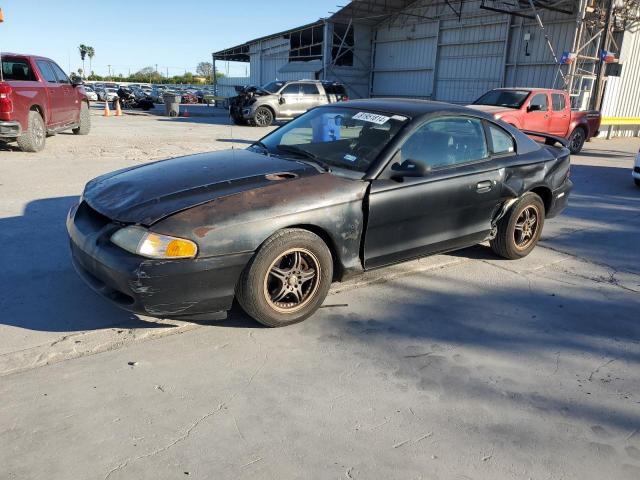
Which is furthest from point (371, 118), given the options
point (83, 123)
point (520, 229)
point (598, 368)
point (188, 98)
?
point (188, 98)

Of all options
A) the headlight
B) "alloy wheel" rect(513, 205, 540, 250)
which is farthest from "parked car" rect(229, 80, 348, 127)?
the headlight

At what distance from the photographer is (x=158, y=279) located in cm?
285

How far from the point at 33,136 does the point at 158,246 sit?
28.2 ft

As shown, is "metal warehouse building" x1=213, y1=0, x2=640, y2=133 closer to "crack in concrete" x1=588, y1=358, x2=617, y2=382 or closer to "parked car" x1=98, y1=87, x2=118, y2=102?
"parked car" x1=98, y1=87, x2=118, y2=102

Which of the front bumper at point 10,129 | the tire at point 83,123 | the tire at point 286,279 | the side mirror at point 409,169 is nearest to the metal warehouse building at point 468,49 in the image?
the tire at point 83,123

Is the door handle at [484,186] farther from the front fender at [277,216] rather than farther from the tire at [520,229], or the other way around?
the front fender at [277,216]

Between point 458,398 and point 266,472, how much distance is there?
3.73 feet

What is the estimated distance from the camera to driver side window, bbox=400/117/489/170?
12.8 ft

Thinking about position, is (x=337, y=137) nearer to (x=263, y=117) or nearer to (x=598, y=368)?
(x=598, y=368)

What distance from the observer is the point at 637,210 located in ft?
23.8

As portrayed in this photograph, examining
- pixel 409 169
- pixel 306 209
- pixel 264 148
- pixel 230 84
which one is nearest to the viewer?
pixel 306 209

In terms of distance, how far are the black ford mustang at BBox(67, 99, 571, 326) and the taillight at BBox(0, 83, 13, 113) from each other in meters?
6.79

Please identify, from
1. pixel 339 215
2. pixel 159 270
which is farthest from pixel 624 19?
pixel 159 270

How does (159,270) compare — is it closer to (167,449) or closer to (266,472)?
(167,449)
